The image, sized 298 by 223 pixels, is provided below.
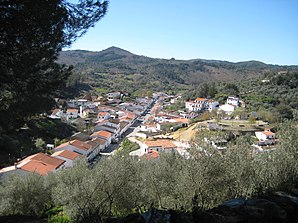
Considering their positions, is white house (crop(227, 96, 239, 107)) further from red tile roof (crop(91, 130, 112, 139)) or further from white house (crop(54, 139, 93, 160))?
white house (crop(54, 139, 93, 160))

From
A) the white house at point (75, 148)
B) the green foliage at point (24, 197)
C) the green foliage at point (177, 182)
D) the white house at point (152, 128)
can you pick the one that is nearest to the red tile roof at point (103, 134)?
the white house at point (152, 128)

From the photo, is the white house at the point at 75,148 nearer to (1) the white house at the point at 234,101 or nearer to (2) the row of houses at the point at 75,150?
(2) the row of houses at the point at 75,150

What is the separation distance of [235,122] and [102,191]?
44881mm

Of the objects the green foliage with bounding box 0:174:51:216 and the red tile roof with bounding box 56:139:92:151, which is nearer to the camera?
the green foliage with bounding box 0:174:51:216

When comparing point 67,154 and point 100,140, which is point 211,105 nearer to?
point 100,140

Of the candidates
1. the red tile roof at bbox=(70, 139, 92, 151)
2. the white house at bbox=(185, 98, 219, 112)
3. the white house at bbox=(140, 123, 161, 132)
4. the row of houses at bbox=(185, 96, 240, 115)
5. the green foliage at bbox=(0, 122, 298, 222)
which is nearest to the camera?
the green foliage at bbox=(0, 122, 298, 222)

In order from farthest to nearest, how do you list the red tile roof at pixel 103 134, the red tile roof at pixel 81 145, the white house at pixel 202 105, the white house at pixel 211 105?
the white house at pixel 202 105, the white house at pixel 211 105, the red tile roof at pixel 103 134, the red tile roof at pixel 81 145

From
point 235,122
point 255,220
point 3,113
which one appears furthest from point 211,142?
point 235,122

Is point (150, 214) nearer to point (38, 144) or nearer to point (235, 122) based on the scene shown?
point (38, 144)

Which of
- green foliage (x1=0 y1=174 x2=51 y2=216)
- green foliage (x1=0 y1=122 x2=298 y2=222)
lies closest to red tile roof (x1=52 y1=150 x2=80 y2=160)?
green foliage (x1=0 y1=174 x2=51 y2=216)

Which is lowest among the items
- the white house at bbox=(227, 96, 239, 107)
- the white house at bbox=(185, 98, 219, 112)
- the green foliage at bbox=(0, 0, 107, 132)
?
the white house at bbox=(185, 98, 219, 112)

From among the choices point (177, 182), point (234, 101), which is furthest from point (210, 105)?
point (177, 182)

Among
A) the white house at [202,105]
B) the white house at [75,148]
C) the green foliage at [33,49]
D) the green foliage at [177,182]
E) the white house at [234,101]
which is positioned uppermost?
the green foliage at [33,49]

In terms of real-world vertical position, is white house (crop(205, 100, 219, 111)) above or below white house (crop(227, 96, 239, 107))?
below
